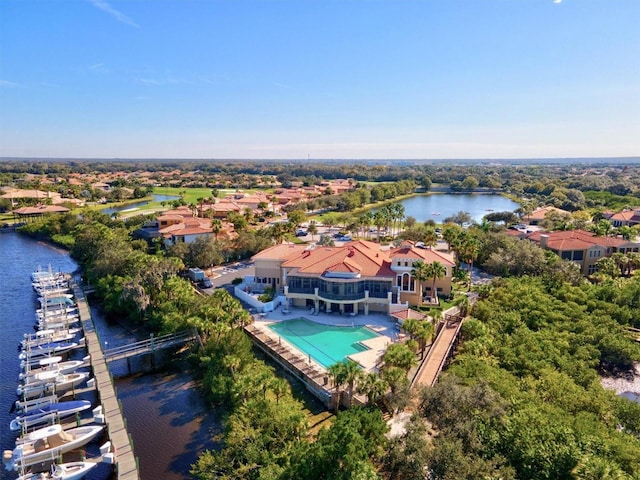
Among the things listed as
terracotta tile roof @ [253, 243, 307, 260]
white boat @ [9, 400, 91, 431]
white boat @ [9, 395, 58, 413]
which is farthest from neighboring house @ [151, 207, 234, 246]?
white boat @ [9, 400, 91, 431]

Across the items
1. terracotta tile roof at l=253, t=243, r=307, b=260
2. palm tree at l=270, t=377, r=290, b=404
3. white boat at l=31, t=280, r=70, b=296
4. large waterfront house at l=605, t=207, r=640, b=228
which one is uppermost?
terracotta tile roof at l=253, t=243, r=307, b=260

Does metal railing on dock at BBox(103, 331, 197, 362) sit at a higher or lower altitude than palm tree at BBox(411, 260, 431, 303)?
lower

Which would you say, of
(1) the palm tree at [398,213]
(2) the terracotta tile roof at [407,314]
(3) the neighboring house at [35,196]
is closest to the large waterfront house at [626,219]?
(1) the palm tree at [398,213]

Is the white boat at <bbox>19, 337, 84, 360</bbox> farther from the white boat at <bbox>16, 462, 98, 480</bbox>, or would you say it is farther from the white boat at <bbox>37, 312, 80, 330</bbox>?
the white boat at <bbox>16, 462, 98, 480</bbox>

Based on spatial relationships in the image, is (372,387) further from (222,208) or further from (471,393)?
(222,208)

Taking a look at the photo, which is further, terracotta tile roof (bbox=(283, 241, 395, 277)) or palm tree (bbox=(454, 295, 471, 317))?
terracotta tile roof (bbox=(283, 241, 395, 277))

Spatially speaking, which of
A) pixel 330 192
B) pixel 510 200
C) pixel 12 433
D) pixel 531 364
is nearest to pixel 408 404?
pixel 531 364

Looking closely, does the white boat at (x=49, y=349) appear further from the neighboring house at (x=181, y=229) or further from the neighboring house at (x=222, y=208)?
the neighboring house at (x=222, y=208)
